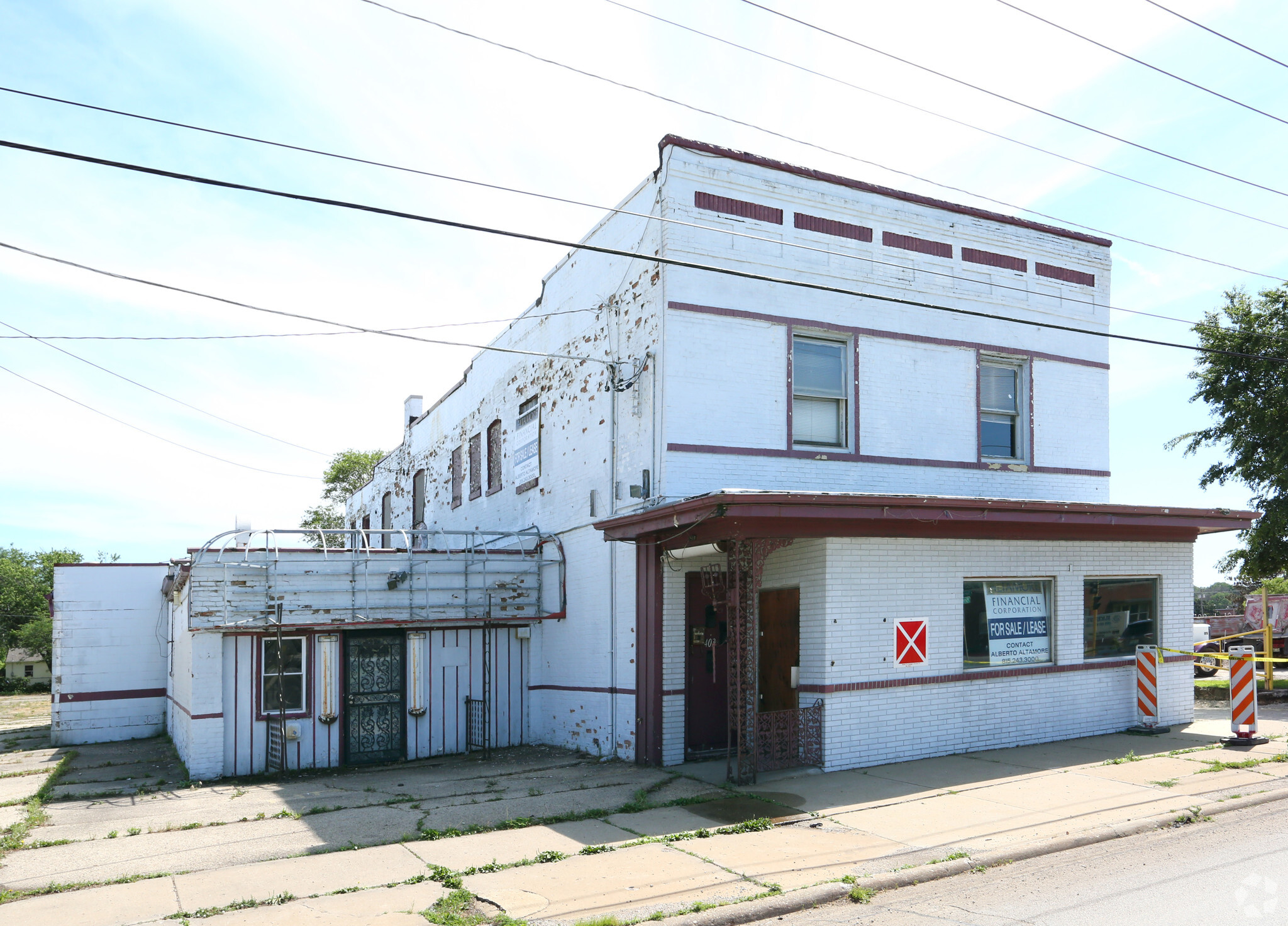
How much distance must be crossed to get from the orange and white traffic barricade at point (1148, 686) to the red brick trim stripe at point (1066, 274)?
252 inches

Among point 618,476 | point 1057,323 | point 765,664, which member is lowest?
point 765,664

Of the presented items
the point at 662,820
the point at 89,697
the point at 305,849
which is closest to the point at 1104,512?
the point at 662,820

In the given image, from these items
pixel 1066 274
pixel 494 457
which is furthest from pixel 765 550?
pixel 494 457

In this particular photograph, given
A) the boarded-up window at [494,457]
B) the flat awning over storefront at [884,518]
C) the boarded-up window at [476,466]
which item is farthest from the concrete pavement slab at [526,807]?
the boarded-up window at [476,466]

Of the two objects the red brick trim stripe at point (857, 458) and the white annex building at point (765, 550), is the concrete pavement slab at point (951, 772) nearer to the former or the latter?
the white annex building at point (765, 550)

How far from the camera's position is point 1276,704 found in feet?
61.7

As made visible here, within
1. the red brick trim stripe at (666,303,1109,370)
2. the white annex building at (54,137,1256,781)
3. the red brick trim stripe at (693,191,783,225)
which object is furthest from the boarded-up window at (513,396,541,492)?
the red brick trim stripe at (693,191,783,225)

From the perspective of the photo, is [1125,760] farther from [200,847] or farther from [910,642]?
[200,847]

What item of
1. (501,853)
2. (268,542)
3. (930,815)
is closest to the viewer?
(501,853)

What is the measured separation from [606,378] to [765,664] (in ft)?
16.1

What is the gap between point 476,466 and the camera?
21.4 metres

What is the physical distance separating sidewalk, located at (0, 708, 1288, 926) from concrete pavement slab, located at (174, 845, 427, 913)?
0.02 metres

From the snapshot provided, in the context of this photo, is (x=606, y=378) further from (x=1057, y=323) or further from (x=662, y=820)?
(x=1057, y=323)

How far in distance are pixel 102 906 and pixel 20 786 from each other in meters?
7.81
